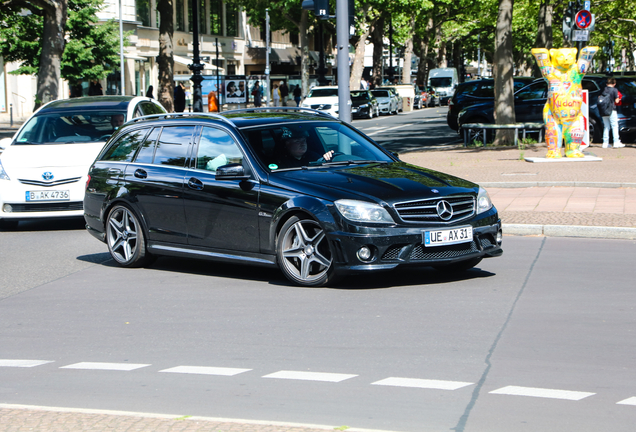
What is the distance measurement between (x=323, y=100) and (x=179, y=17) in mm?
27373

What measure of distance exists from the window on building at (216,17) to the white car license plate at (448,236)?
67.0 meters

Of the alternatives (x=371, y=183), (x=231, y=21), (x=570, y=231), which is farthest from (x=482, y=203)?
(x=231, y=21)

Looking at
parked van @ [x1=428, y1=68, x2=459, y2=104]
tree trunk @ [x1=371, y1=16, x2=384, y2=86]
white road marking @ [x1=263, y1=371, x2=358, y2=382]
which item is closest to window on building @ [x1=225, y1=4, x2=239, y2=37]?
tree trunk @ [x1=371, y1=16, x2=384, y2=86]

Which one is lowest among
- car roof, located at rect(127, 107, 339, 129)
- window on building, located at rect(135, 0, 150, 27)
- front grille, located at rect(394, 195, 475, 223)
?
front grille, located at rect(394, 195, 475, 223)

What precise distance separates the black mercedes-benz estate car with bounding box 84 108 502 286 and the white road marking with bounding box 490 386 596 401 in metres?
2.76

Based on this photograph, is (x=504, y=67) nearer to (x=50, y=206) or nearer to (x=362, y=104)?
(x=50, y=206)

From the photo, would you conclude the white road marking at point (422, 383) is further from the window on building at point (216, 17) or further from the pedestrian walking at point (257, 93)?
the window on building at point (216, 17)

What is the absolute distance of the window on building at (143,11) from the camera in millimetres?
60875

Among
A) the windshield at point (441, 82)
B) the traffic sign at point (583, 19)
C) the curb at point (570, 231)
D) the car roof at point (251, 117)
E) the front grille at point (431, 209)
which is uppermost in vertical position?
the windshield at point (441, 82)

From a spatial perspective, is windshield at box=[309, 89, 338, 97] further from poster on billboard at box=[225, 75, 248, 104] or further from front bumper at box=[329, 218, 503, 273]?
front bumper at box=[329, 218, 503, 273]

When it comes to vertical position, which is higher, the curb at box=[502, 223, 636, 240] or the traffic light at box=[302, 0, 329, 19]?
the traffic light at box=[302, 0, 329, 19]

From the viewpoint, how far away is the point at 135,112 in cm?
1400

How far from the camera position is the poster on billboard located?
163 ft

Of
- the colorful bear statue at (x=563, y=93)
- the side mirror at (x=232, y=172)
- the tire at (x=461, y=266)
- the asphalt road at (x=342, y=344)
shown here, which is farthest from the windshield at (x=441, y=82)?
the side mirror at (x=232, y=172)
